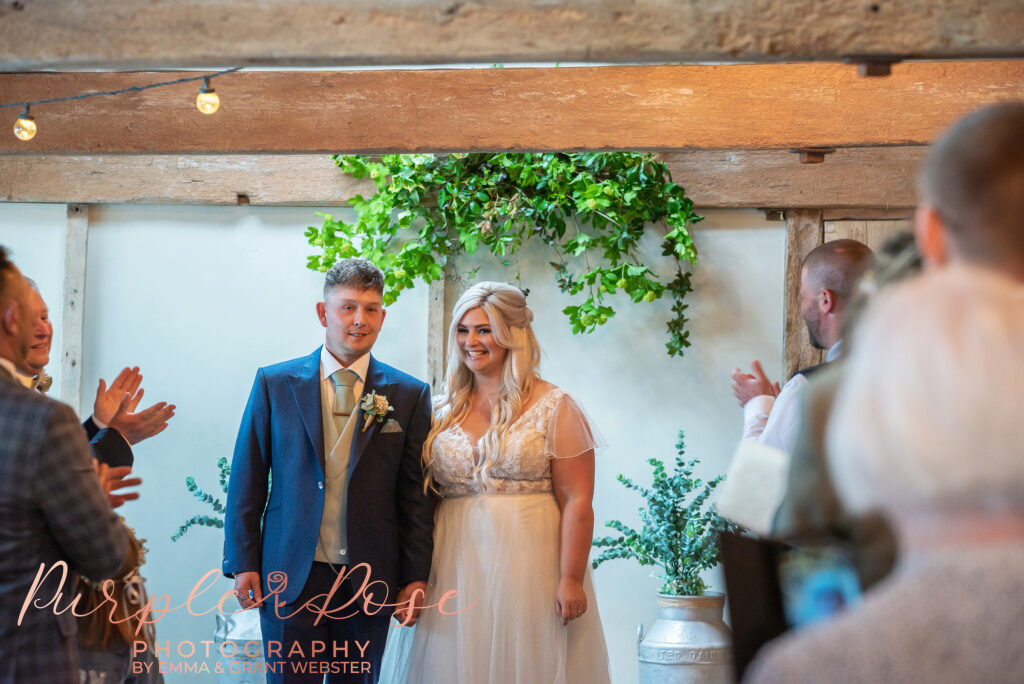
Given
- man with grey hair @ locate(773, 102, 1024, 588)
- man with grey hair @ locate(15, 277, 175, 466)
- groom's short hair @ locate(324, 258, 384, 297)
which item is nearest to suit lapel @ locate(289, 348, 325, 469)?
groom's short hair @ locate(324, 258, 384, 297)

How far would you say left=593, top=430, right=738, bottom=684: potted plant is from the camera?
3871mm

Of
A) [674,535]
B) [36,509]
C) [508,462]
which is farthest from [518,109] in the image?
[36,509]

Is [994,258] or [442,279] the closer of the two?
[994,258]

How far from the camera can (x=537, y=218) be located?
4.38m

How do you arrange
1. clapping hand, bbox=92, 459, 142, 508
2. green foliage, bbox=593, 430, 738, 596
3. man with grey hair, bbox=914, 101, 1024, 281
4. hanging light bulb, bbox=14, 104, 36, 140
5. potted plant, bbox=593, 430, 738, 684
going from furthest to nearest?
green foliage, bbox=593, 430, 738, 596
potted plant, bbox=593, 430, 738, 684
hanging light bulb, bbox=14, 104, 36, 140
clapping hand, bbox=92, 459, 142, 508
man with grey hair, bbox=914, 101, 1024, 281

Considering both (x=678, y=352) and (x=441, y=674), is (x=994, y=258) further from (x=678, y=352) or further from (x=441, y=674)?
(x=678, y=352)

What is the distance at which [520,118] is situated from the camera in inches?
138

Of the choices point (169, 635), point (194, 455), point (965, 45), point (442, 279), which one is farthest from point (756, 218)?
point (169, 635)

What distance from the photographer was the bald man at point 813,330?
2.83 meters

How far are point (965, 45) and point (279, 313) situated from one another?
10.7 feet

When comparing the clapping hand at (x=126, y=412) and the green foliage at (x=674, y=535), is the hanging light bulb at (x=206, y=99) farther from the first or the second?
the green foliage at (x=674, y=535)

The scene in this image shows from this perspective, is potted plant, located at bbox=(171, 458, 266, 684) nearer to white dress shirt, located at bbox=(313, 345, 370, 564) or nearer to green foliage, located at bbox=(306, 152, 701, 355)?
white dress shirt, located at bbox=(313, 345, 370, 564)

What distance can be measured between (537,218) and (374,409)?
141cm

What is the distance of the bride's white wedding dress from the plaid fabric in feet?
4.21
